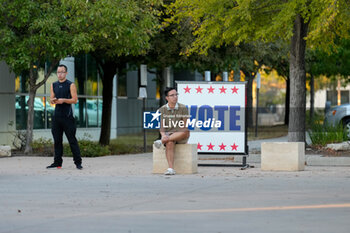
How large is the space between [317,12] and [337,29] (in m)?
3.47

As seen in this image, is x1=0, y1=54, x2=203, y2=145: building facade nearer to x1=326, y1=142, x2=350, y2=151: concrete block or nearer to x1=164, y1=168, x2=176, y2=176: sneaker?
x1=326, y1=142, x2=350, y2=151: concrete block

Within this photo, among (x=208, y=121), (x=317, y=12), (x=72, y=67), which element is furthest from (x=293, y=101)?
(x=72, y=67)

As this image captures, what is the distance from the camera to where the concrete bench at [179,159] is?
49.1 ft

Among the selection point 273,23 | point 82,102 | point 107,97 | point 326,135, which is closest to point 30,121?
point 107,97

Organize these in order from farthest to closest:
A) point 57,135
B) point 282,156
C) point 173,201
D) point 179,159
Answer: point 57,135
point 282,156
point 179,159
point 173,201

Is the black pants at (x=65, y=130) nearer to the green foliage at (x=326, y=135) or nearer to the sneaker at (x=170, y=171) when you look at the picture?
the sneaker at (x=170, y=171)

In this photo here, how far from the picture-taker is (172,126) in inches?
585

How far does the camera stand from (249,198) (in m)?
10.9

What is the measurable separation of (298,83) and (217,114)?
4.39m

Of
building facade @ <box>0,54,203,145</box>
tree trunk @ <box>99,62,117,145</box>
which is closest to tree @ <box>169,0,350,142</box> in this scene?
building facade @ <box>0,54,203,145</box>

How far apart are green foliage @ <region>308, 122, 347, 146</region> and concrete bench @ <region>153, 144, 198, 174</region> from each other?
6.56m

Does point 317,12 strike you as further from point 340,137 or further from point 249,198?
point 249,198

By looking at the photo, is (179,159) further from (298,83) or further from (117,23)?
(117,23)

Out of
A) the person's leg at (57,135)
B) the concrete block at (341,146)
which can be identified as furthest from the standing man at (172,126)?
the concrete block at (341,146)
